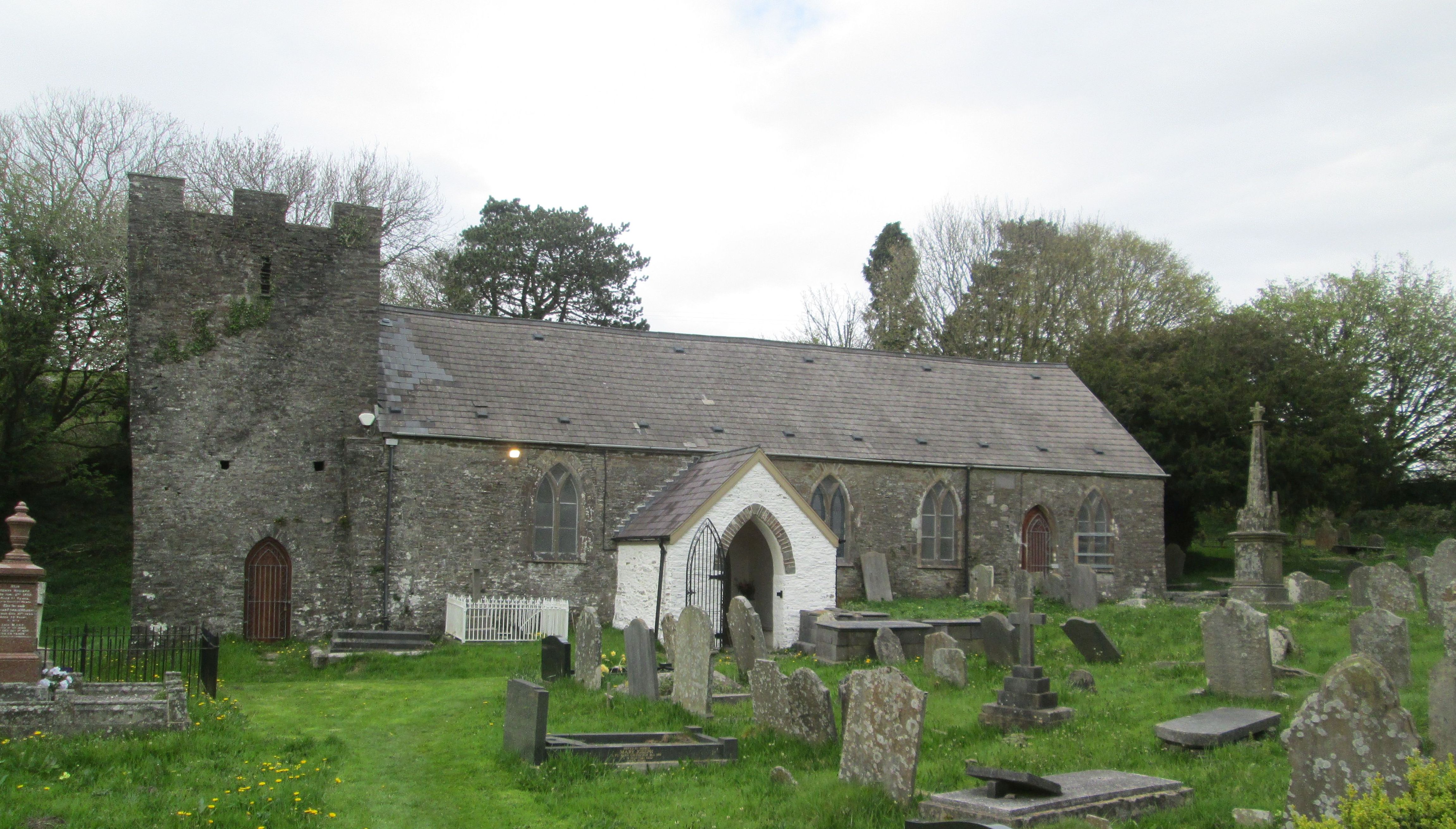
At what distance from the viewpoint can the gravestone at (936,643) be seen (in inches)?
648

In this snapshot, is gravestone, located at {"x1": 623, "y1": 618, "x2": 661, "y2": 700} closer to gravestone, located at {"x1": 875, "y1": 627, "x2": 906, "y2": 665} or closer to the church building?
gravestone, located at {"x1": 875, "y1": 627, "x2": 906, "y2": 665}

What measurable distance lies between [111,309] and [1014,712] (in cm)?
2842

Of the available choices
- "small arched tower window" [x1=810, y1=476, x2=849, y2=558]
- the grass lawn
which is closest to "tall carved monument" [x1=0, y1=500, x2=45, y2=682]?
the grass lawn

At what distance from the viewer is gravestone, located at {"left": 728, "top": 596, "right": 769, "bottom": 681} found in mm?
16578

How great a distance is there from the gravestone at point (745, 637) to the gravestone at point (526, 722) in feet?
17.7

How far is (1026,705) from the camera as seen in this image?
12156 mm

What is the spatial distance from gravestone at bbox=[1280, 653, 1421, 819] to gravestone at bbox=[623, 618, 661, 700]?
8.37 metres

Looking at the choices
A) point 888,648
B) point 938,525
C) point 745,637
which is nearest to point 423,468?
point 745,637

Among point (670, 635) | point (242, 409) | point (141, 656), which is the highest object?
point (242, 409)

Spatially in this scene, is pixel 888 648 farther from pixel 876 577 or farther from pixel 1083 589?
pixel 1083 589

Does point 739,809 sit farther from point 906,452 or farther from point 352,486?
point 906,452

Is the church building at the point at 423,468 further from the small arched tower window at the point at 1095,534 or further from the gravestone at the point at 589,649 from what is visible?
the gravestone at the point at 589,649

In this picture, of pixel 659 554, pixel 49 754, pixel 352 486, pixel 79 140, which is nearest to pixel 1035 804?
pixel 49 754

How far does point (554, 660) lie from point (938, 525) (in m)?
13.8
